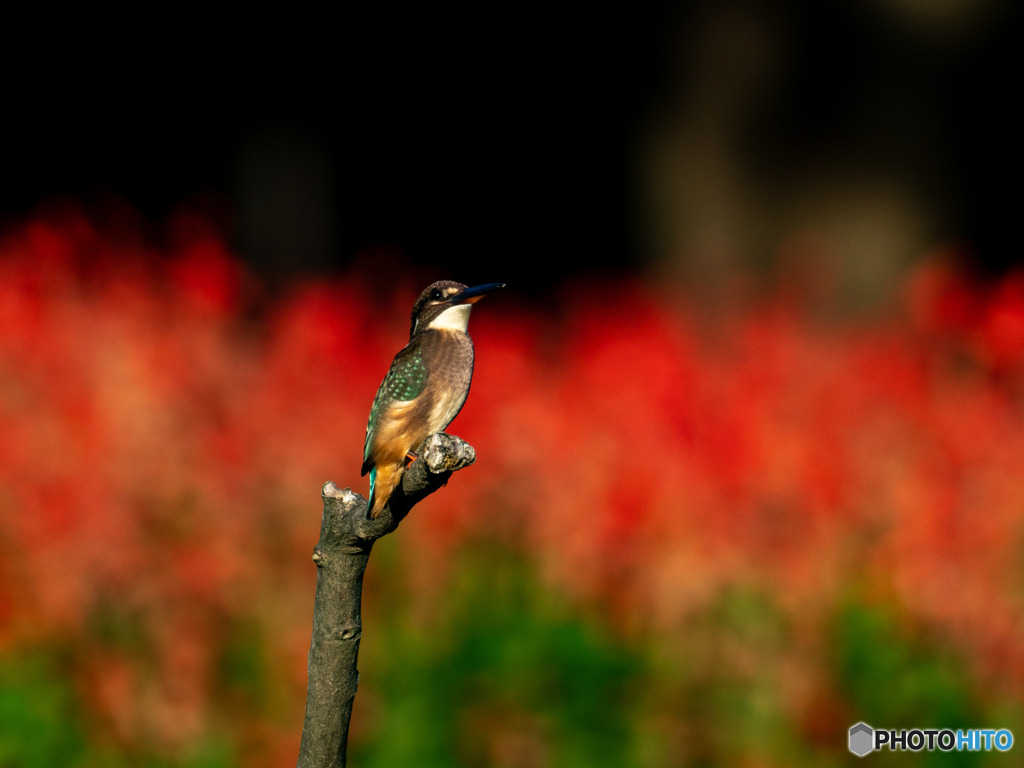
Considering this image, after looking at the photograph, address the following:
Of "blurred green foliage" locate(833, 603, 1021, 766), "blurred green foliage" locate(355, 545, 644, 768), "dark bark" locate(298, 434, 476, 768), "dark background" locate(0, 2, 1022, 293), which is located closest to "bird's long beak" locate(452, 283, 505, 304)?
"dark bark" locate(298, 434, 476, 768)

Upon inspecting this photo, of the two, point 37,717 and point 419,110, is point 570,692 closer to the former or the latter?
point 37,717

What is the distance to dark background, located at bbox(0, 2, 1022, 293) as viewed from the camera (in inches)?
318

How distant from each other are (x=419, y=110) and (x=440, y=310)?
7.42 meters

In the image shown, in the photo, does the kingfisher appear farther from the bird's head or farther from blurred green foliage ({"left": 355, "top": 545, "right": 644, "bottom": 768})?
blurred green foliage ({"left": 355, "top": 545, "right": 644, "bottom": 768})

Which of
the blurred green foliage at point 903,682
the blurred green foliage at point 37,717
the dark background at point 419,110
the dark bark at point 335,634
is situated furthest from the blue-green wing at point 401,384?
the dark background at point 419,110

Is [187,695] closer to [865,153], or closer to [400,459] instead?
[400,459]

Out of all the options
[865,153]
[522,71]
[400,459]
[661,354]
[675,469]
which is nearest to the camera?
[400,459]

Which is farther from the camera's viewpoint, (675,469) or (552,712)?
(675,469)

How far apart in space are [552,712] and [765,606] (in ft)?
2.84

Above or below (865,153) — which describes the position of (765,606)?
below

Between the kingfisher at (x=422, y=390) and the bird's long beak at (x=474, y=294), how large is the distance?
0.03 metres

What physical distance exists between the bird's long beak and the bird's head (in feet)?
0.15

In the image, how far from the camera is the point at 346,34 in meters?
8.60

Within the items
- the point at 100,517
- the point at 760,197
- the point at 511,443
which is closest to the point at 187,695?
the point at 100,517
